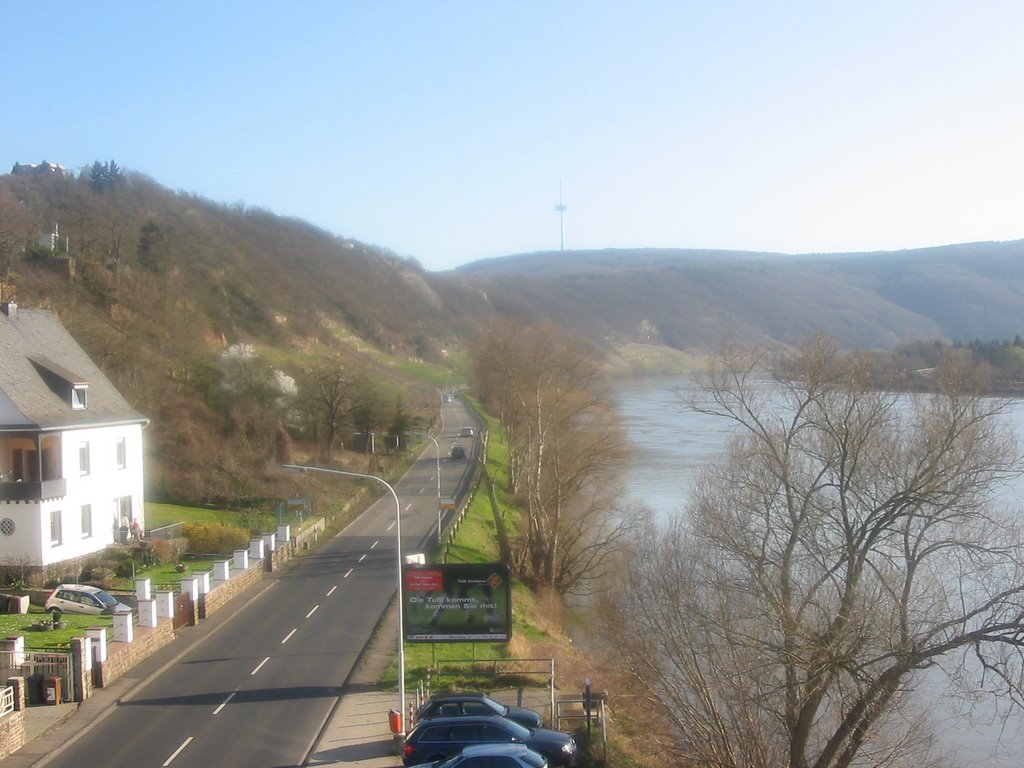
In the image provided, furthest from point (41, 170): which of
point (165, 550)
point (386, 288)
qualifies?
point (165, 550)

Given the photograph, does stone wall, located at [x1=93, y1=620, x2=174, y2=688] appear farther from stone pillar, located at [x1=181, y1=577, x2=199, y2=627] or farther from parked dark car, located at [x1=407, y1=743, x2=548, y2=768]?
parked dark car, located at [x1=407, y1=743, x2=548, y2=768]

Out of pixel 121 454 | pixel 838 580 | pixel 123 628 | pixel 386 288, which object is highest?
pixel 386 288

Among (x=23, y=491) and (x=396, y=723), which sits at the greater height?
(x=23, y=491)

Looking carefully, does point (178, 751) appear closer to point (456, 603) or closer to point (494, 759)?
point (494, 759)

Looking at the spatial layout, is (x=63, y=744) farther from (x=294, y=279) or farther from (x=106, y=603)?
(x=294, y=279)

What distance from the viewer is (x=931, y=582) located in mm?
16391

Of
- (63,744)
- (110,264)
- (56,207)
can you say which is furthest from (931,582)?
(56,207)

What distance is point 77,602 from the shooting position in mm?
23422

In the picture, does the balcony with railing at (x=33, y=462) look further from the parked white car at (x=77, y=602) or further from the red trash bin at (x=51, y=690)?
the red trash bin at (x=51, y=690)

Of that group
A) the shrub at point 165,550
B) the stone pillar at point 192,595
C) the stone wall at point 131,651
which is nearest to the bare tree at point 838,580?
the stone wall at point 131,651

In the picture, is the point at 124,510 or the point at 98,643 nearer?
the point at 98,643

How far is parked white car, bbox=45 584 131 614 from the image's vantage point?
23281 mm

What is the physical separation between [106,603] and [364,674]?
25.1 ft

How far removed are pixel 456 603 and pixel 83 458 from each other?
15.7m
